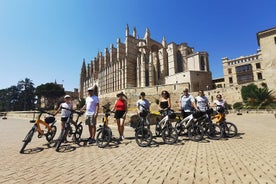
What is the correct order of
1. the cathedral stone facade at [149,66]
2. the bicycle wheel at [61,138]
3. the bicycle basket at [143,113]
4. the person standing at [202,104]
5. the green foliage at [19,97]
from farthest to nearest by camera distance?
the green foliage at [19,97], the cathedral stone facade at [149,66], the person standing at [202,104], the bicycle basket at [143,113], the bicycle wheel at [61,138]

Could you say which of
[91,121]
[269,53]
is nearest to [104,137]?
[91,121]

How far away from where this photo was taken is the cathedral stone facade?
4221 cm

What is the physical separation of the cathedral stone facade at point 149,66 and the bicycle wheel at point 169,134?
33946mm

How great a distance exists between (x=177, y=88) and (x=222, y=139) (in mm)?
33278

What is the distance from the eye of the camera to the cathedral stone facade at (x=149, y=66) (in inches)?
1662

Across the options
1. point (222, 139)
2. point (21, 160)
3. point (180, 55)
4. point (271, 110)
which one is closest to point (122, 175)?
point (21, 160)

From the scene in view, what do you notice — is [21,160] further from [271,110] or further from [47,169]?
[271,110]

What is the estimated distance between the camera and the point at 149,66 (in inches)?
1882

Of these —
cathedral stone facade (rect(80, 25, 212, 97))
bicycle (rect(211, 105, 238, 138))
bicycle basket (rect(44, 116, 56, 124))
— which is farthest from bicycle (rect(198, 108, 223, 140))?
cathedral stone facade (rect(80, 25, 212, 97))

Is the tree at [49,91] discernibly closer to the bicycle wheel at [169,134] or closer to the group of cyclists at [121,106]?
the group of cyclists at [121,106]

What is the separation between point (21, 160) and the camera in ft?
13.0

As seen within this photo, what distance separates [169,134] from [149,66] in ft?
142

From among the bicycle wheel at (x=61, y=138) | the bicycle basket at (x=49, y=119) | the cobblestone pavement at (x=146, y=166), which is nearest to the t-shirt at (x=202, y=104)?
the cobblestone pavement at (x=146, y=166)

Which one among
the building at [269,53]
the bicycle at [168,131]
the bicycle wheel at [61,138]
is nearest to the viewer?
the bicycle wheel at [61,138]
